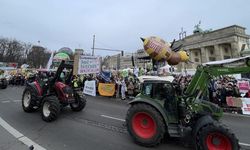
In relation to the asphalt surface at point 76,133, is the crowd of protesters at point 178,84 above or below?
above

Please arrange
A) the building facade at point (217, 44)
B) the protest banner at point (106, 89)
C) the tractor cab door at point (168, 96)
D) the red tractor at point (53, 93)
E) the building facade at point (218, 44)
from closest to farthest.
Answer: the tractor cab door at point (168, 96) < the red tractor at point (53, 93) < the protest banner at point (106, 89) < the building facade at point (217, 44) < the building facade at point (218, 44)

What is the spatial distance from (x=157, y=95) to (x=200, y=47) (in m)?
44.7

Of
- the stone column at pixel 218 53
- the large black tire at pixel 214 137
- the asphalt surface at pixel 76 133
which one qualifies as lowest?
the asphalt surface at pixel 76 133

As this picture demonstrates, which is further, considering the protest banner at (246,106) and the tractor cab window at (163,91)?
the protest banner at (246,106)

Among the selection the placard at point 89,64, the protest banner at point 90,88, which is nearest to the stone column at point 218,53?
the placard at point 89,64

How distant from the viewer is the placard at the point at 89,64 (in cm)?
1459

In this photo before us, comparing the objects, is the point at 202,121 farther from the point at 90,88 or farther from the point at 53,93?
the point at 90,88

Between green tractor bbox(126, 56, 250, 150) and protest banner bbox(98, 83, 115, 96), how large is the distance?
10799 mm

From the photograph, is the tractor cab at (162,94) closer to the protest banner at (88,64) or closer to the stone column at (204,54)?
the protest banner at (88,64)

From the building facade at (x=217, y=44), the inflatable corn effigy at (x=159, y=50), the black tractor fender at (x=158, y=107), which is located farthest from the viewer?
the building facade at (x=217, y=44)

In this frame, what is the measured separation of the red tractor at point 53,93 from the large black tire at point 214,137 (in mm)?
Result: 5375

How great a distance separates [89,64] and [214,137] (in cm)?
1242

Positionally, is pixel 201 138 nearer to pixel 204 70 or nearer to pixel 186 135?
pixel 186 135

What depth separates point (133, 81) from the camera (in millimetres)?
15844
